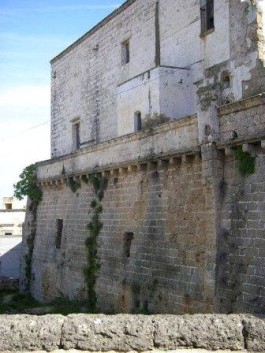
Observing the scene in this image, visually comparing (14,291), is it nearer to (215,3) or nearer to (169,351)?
(215,3)

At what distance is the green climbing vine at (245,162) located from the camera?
9562 millimetres

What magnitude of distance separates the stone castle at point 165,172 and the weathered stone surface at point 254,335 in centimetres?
391

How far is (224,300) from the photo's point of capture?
979 cm

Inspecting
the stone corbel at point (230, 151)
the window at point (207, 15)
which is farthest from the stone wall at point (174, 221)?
the window at point (207, 15)

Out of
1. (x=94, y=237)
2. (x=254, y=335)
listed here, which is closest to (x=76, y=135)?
(x=94, y=237)

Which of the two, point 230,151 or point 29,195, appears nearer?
point 230,151

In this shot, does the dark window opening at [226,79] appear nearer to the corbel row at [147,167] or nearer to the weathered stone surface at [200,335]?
the corbel row at [147,167]

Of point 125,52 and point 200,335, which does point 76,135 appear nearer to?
point 125,52

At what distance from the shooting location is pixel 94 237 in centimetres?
1544

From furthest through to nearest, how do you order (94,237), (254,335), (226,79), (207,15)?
(94,237)
(207,15)
(226,79)
(254,335)

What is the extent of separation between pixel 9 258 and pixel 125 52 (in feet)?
43.9

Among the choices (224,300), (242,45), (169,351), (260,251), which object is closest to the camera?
(169,351)

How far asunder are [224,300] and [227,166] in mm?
2764

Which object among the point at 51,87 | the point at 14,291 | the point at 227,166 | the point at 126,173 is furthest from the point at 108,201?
the point at 51,87
